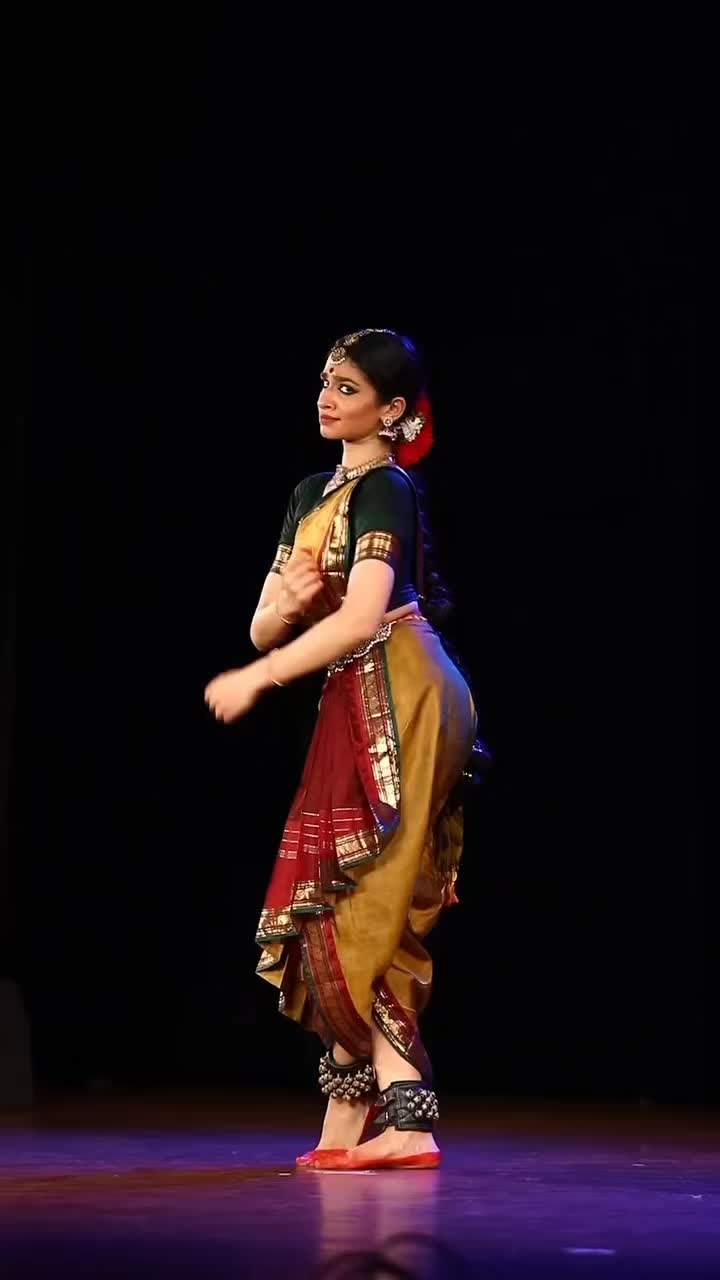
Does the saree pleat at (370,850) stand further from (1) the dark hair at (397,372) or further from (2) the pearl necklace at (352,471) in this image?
(2) the pearl necklace at (352,471)

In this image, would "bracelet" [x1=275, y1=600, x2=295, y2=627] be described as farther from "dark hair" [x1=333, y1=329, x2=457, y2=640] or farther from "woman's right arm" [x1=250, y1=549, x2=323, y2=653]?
"dark hair" [x1=333, y1=329, x2=457, y2=640]

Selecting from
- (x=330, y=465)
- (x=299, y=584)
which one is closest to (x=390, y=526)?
(x=299, y=584)

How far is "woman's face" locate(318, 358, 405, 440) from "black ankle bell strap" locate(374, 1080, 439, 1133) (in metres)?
0.99

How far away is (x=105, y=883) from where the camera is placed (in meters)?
5.89

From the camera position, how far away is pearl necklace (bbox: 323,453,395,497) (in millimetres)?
3301

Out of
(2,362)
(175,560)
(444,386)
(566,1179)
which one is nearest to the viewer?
(566,1179)

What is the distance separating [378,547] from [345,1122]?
0.85 meters

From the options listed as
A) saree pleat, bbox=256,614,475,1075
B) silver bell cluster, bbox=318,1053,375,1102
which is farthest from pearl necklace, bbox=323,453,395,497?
silver bell cluster, bbox=318,1053,375,1102

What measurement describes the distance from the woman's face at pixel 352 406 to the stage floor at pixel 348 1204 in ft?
3.66

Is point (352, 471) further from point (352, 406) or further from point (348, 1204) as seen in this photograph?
point (348, 1204)

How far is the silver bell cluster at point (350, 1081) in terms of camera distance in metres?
3.16

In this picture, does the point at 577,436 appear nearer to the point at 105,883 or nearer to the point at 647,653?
the point at 647,653

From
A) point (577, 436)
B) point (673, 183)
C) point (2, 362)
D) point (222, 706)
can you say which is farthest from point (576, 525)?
point (222, 706)

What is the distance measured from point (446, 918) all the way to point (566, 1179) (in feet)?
8.15
